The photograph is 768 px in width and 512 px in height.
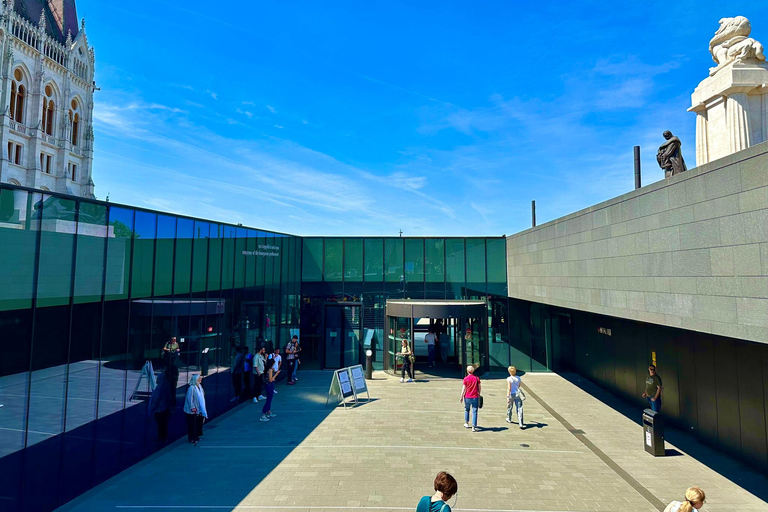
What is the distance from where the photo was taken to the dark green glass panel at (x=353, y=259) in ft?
68.1

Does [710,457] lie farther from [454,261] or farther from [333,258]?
[333,258]

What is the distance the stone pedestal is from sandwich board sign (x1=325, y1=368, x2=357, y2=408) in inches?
513

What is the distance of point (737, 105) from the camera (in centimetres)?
1129

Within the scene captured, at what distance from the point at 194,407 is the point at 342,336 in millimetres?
10639

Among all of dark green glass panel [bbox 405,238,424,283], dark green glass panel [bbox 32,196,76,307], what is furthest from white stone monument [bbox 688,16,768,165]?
dark green glass panel [bbox 32,196,76,307]

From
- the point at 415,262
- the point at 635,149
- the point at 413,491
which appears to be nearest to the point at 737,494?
the point at 413,491

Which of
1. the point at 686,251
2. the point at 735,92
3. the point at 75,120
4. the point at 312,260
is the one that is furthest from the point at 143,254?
the point at 75,120

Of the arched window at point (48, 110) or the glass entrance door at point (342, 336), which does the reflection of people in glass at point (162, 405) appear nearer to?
the glass entrance door at point (342, 336)

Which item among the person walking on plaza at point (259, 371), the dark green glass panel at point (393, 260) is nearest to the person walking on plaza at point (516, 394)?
the person walking on plaza at point (259, 371)

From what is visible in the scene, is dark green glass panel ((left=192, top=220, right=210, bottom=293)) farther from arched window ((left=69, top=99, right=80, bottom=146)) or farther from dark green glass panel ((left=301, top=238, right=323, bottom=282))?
arched window ((left=69, top=99, right=80, bottom=146))

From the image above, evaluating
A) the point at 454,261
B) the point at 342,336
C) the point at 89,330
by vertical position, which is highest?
the point at 454,261

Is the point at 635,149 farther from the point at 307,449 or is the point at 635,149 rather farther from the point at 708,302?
the point at 307,449

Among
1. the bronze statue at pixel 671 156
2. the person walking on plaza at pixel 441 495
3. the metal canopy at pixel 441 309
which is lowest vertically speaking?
the person walking on plaza at pixel 441 495

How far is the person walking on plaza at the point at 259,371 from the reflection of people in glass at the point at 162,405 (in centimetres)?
369
